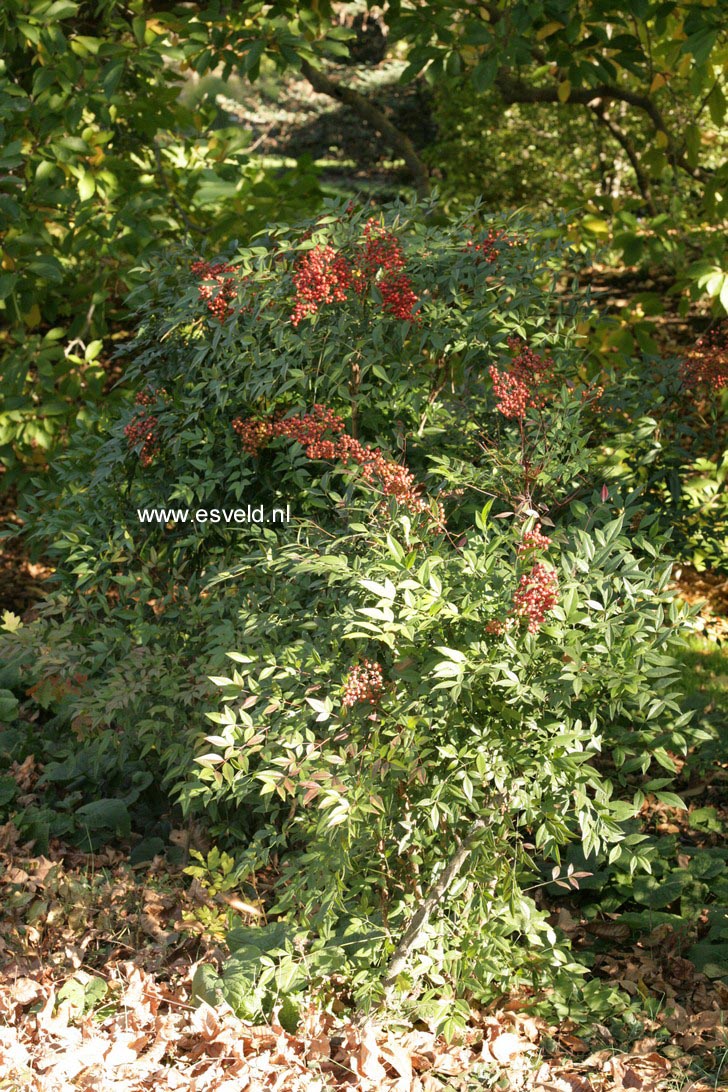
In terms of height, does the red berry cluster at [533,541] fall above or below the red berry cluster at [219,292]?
below

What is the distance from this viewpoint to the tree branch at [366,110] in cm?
597

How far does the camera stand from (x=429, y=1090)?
2.32 meters

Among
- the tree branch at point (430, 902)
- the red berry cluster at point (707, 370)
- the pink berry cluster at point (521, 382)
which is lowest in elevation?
the tree branch at point (430, 902)

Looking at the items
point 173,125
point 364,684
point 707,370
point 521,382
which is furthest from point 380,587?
point 173,125

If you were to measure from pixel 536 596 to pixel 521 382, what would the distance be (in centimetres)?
104

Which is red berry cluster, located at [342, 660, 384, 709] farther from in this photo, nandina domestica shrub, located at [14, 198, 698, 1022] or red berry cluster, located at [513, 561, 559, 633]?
red berry cluster, located at [513, 561, 559, 633]

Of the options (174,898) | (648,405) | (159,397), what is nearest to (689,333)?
(648,405)

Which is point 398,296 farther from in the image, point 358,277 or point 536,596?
point 536,596

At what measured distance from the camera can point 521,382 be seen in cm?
297

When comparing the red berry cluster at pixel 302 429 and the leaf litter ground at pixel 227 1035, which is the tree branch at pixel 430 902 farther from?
the red berry cluster at pixel 302 429

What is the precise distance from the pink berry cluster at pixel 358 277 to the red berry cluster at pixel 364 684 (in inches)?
47.9

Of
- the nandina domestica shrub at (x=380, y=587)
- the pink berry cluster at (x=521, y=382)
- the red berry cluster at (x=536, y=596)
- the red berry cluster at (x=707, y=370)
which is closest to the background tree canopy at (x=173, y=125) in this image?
the red berry cluster at (x=707, y=370)

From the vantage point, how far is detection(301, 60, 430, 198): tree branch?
5969 millimetres

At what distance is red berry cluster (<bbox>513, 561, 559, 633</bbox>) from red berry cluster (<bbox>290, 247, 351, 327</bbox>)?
1.27 m
